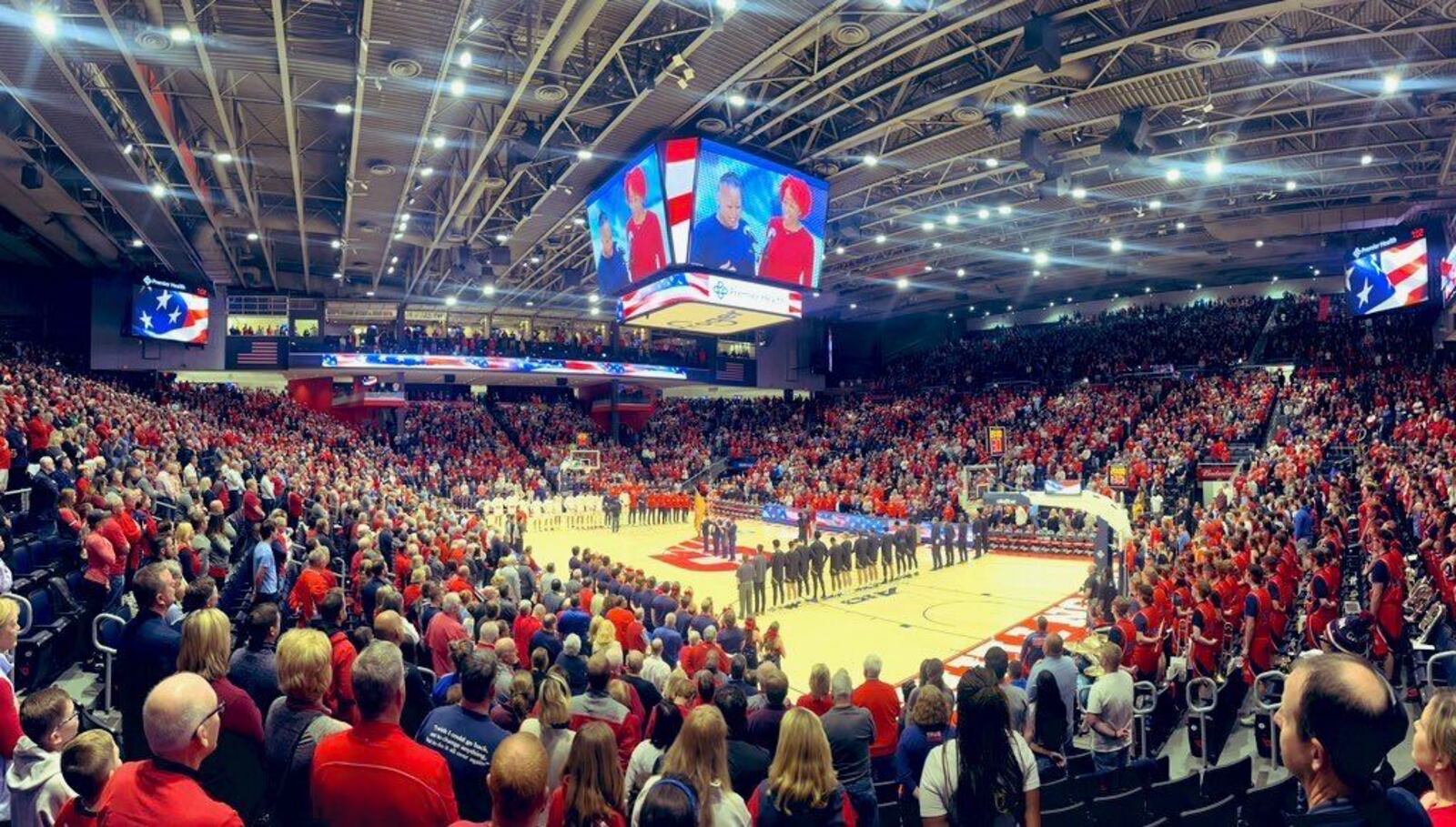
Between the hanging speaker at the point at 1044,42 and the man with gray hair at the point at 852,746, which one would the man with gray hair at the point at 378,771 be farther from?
the hanging speaker at the point at 1044,42

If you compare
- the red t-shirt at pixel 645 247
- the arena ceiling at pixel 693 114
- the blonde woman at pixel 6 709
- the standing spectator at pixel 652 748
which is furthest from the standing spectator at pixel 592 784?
the red t-shirt at pixel 645 247

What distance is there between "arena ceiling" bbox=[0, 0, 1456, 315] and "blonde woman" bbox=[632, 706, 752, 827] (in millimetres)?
9776

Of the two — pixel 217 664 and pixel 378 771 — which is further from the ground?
pixel 217 664

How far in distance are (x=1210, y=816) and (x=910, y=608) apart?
38.3 ft

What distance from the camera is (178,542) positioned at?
787cm

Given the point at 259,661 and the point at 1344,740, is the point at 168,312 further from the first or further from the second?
the point at 1344,740

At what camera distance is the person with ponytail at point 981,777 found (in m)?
3.26

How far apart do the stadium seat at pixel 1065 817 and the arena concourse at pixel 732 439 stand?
12 centimetres

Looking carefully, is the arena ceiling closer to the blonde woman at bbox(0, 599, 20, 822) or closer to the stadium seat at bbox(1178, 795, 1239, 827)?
the blonde woman at bbox(0, 599, 20, 822)

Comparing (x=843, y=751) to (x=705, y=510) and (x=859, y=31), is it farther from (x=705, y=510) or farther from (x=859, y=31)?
(x=705, y=510)

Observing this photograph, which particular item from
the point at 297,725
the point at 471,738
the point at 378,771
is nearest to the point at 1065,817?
the point at 471,738

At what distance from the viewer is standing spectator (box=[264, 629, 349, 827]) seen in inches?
121

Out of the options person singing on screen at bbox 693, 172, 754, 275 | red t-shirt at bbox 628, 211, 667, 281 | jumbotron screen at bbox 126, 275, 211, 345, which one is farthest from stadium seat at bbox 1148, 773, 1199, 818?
jumbotron screen at bbox 126, 275, 211, 345

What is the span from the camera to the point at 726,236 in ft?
52.0
